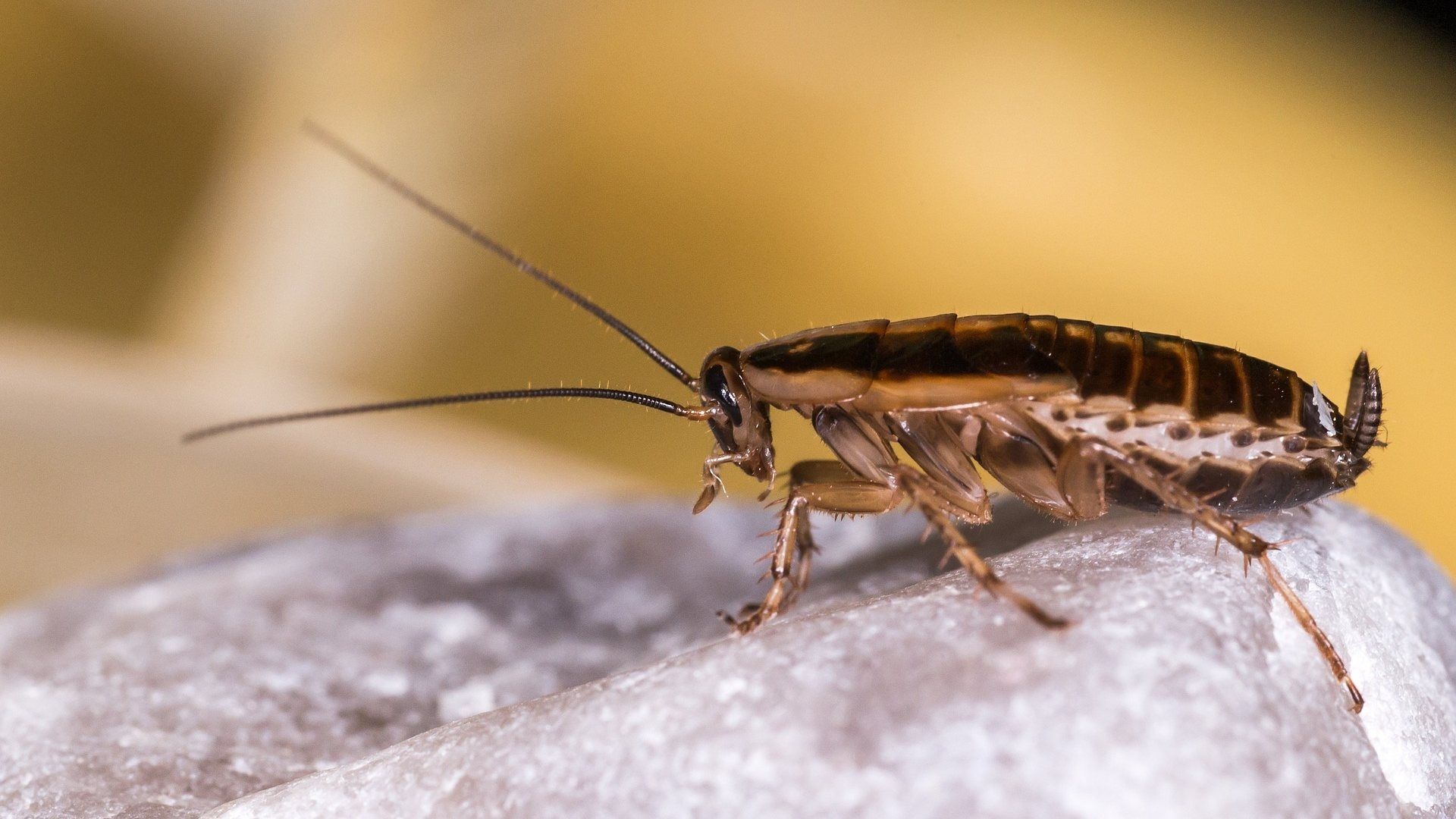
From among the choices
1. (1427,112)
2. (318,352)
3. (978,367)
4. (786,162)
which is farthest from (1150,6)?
(318,352)

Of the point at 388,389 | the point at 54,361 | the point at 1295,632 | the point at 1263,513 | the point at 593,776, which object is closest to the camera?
the point at 593,776

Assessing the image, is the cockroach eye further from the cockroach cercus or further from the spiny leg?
the spiny leg

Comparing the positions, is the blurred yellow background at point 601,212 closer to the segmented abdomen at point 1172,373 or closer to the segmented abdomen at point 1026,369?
the segmented abdomen at point 1026,369

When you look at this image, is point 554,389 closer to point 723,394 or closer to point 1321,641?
point 723,394

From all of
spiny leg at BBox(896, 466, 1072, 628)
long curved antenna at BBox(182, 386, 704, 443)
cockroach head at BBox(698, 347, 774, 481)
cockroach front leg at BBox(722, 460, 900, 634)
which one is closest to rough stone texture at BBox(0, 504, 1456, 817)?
spiny leg at BBox(896, 466, 1072, 628)

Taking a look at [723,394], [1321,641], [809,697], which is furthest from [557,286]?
[1321,641]

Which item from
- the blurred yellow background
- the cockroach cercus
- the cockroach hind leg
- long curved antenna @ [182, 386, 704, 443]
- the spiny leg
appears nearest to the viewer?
the spiny leg

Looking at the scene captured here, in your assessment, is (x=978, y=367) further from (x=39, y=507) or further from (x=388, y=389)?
(x=388, y=389)
